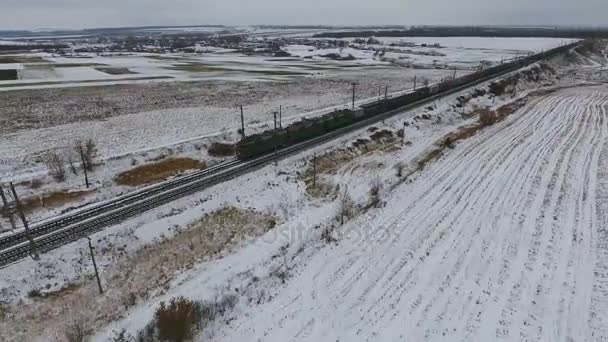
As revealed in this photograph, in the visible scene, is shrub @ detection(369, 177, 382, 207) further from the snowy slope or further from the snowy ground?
the snowy slope

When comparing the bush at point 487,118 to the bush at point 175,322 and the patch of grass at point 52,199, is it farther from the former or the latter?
the patch of grass at point 52,199

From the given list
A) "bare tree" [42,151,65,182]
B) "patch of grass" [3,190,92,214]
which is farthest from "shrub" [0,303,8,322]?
"bare tree" [42,151,65,182]

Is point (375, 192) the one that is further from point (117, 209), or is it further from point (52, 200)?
point (52, 200)

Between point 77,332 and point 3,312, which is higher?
point 77,332

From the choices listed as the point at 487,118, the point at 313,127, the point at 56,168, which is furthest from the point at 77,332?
the point at 487,118

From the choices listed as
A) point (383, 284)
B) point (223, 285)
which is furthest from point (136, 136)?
point (383, 284)

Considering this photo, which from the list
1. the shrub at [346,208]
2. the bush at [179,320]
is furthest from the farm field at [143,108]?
the shrub at [346,208]
